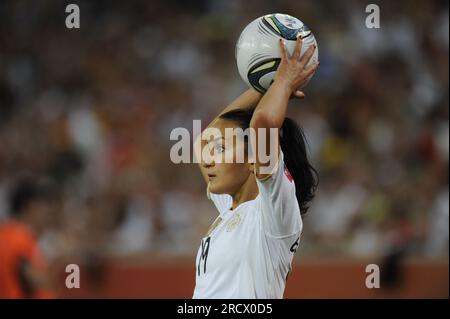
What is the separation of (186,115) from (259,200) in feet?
23.3

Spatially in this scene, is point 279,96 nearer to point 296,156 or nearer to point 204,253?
point 296,156

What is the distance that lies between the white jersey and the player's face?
13 centimetres

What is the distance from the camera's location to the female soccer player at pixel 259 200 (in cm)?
401

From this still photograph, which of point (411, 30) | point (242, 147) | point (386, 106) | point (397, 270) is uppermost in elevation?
point (411, 30)

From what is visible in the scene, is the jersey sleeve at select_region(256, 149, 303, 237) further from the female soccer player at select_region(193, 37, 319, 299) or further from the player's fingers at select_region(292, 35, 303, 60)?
the player's fingers at select_region(292, 35, 303, 60)

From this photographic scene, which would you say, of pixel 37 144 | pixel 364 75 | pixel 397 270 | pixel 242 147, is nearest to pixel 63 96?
pixel 37 144

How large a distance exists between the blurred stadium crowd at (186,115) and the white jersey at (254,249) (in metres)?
4.75

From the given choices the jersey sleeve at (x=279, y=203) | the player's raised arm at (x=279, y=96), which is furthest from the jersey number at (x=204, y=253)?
the player's raised arm at (x=279, y=96)

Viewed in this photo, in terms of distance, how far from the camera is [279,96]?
3990mm

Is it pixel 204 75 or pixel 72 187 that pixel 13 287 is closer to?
pixel 72 187

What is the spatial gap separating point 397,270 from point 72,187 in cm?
393

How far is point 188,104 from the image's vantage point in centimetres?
1155

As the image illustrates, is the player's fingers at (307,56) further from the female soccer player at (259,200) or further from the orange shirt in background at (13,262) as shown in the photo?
the orange shirt in background at (13,262)

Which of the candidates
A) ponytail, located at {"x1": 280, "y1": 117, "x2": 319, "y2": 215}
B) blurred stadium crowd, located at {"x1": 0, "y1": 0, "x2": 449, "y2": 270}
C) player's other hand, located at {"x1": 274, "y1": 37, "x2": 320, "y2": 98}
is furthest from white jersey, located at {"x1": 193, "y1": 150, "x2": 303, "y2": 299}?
blurred stadium crowd, located at {"x1": 0, "y1": 0, "x2": 449, "y2": 270}
